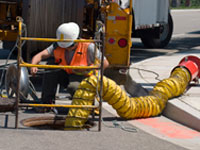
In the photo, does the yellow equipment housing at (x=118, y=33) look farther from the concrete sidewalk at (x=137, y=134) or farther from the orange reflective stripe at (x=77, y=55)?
the orange reflective stripe at (x=77, y=55)

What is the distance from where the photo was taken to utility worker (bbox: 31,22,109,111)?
8727 mm

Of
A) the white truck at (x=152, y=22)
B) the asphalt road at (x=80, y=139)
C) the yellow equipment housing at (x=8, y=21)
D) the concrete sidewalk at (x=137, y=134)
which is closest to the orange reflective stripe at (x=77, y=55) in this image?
the concrete sidewalk at (x=137, y=134)

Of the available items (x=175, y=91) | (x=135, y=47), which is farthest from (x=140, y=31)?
(x=175, y=91)

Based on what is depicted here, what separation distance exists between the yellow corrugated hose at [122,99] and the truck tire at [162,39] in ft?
33.5

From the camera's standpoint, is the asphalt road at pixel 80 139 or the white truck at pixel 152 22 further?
the white truck at pixel 152 22

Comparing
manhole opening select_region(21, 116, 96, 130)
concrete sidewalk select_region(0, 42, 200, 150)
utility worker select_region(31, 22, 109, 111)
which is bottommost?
manhole opening select_region(21, 116, 96, 130)

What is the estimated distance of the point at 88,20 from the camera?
548 inches

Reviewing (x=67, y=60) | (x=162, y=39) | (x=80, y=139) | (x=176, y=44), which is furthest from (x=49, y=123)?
(x=176, y=44)

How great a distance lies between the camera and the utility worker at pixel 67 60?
28.6 ft

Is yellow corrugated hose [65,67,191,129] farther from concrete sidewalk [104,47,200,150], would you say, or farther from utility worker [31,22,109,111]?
utility worker [31,22,109,111]

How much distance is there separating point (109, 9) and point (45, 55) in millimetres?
3508

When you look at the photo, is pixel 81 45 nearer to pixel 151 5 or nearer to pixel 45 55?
pixel 45 55

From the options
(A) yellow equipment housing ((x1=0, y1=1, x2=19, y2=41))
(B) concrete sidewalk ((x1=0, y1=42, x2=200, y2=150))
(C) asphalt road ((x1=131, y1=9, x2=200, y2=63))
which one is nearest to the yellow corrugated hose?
(B) concrete sidewalk ((x1=0, y1=42, x2=200, y2=150))

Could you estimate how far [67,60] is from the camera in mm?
8922
